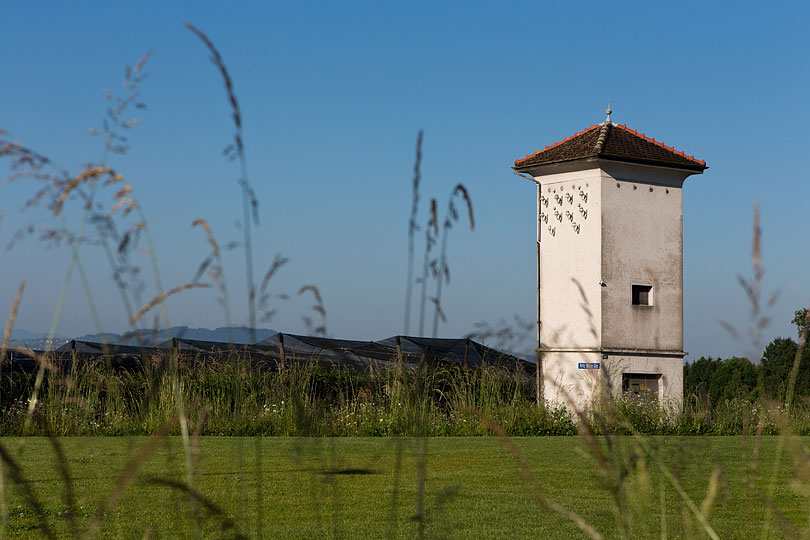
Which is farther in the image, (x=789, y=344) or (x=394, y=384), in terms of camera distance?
(x=789, y=344)

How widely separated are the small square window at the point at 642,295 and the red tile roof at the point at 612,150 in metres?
3.28

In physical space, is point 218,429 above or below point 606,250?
below

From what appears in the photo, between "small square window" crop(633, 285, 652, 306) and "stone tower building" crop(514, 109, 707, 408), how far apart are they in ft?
0.09

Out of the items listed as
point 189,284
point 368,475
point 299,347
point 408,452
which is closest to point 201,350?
point 299,347

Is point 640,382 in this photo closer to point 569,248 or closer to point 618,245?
point 618,245

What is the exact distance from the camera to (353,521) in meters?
6.09

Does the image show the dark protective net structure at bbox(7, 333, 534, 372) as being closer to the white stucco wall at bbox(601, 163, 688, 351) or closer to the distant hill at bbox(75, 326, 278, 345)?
the white stucco wall at bbox(601, 163, 688, 351)

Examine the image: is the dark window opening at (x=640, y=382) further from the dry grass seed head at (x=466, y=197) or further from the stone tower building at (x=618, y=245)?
the dry grass seed head at (x=466, y=197)

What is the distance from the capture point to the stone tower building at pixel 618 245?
74.6 feet

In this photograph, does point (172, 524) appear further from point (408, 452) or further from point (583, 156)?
point (583, 156)

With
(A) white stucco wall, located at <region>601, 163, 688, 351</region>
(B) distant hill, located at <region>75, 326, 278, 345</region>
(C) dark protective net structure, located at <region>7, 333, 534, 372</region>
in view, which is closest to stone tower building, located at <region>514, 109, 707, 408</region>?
(A) white stucco wall, located at <region>601, 163, 688, 351</region>

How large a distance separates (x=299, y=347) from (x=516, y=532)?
12.3m

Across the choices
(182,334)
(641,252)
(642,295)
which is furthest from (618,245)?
(182,334)

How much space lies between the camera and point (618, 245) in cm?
2294
